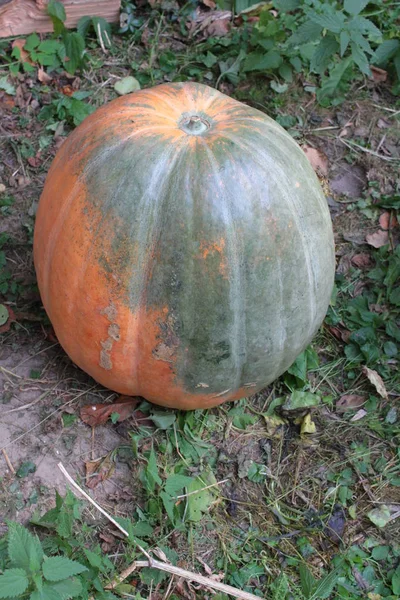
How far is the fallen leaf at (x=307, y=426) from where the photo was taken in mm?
3057

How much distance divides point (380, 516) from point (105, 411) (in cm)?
127

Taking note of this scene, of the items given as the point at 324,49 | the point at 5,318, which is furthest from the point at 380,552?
the point at 324,49

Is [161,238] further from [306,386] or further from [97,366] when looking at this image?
[306,386]

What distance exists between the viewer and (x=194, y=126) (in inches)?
97.7

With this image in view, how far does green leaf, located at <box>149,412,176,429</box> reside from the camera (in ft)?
9.71

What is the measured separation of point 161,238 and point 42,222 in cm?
61

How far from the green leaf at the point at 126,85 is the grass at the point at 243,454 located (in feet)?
0.95

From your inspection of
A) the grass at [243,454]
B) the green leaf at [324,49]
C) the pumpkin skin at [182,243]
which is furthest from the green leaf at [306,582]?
the green leaf at [324,49]

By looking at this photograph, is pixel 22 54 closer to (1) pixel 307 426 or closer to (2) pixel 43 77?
(2) pixel 43 77

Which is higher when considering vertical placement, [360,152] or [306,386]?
[360,152]

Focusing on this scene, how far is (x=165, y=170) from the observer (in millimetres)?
2371

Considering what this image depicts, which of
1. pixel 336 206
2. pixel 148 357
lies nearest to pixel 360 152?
pixel 336 206

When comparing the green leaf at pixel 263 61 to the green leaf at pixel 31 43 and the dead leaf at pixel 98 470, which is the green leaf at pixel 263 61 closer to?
the green leaf at pixel 31 43

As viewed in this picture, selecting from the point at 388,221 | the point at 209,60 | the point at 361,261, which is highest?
the point at 209,60
